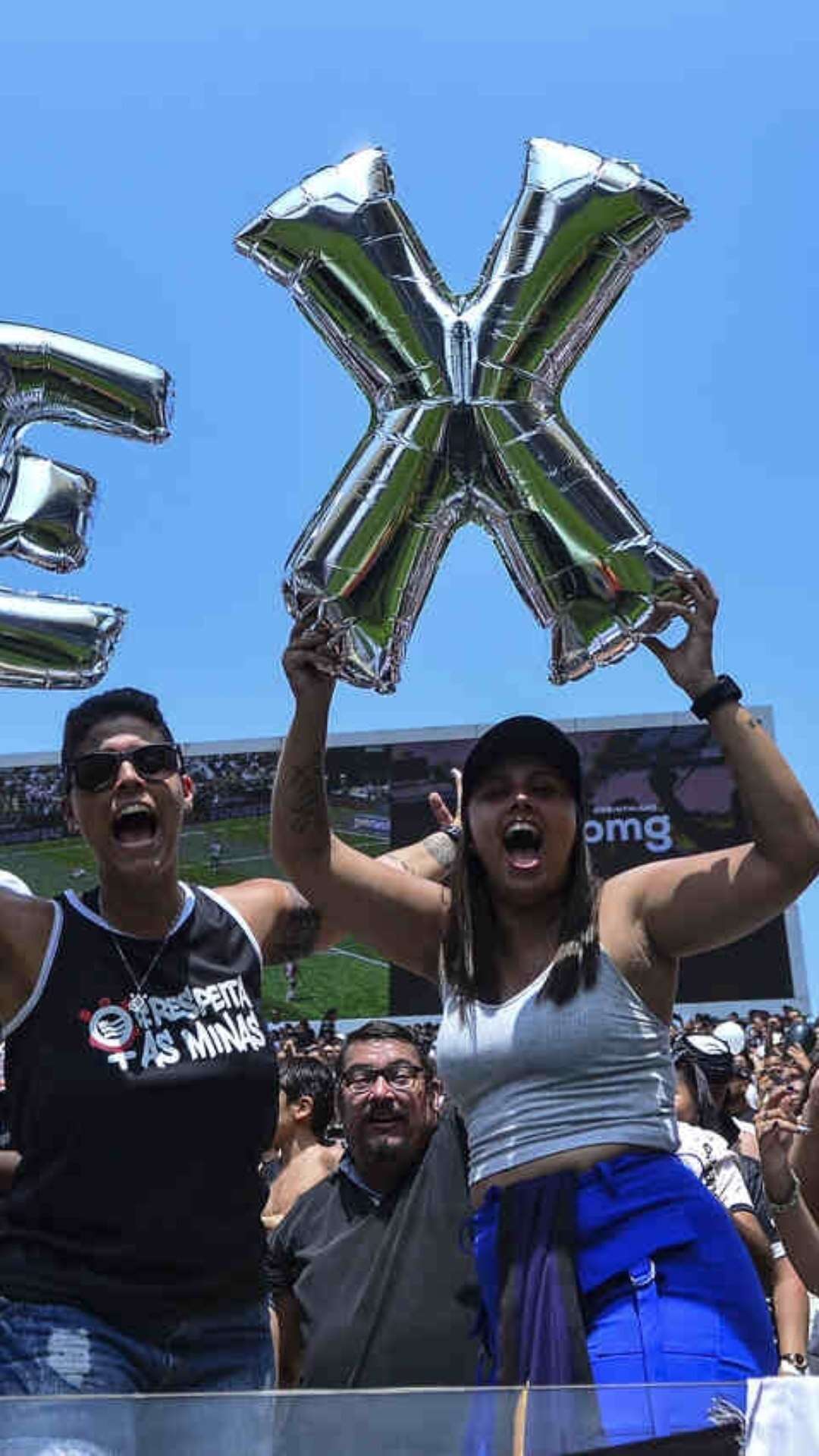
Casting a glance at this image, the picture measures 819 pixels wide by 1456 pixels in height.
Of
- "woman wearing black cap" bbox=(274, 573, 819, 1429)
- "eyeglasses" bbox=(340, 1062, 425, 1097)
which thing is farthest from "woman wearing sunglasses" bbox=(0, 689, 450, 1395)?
"eyeglasses" bbox=(340, 1062, 425, 1097)

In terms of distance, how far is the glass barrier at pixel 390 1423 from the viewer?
1739 millimetres

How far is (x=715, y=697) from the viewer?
105 inches

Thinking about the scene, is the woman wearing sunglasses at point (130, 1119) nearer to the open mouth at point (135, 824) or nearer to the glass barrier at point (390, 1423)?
the open mouth at point (135, 824)

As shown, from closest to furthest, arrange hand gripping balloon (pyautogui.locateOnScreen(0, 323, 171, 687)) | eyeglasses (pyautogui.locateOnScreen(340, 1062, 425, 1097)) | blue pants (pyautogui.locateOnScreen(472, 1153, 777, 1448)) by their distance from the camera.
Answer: blue pants (pyautogui.locateOnScreen(472, 1153, 777, 1448)) < hand gripping balloon (pyautogui.locateOnScreen(0, 323, 171, 687)) < eyeglasses (pyautogui.locateOnScreen(340, 1062, 425, 1097))

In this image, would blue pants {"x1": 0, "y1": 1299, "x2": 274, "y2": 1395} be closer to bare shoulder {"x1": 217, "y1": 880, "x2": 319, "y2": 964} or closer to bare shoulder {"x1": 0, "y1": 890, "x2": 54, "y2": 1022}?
bare shoulder {"x1": 0, "y1": 890, "x2": 54, "y2": 1022}

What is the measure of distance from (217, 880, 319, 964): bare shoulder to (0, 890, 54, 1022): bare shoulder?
0.40 m

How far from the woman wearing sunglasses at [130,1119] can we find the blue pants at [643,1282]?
1.47 feet

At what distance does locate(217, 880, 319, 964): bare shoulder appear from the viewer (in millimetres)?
2973

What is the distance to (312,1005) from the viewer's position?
29.1 meters

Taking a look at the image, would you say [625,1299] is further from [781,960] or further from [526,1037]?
[781,960]

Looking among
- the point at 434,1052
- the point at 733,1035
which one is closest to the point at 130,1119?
the point at 434,1052

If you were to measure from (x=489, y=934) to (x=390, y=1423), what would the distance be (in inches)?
39.3

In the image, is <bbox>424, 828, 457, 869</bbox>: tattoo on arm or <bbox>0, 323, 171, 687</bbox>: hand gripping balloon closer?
<bbox>0, 323, 171, 687</bbox>: hand gripping balloon

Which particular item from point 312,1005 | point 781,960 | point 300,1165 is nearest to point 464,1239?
point 300,1165
